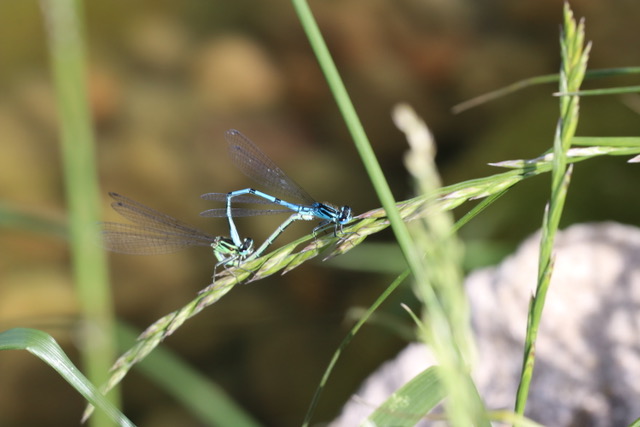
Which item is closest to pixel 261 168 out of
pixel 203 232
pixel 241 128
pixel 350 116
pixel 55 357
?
pixel 203 232

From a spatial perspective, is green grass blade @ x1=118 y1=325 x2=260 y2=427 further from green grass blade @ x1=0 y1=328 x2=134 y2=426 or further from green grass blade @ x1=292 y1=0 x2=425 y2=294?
green grass blade @ x1=292 y1=0 x2=425 y2=294

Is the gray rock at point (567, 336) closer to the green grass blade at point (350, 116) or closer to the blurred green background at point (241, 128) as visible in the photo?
the green grass blade at point (350, 116)

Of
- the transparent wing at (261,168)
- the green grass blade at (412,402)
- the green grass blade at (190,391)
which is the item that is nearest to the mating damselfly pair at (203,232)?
the transparent wing at (261,168)

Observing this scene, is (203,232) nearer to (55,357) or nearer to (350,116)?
(55,357)

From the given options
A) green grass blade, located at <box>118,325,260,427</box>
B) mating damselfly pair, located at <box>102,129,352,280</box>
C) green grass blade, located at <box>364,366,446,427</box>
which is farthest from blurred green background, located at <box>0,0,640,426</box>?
green grass blade, located at <box>364,366,446,427</box>

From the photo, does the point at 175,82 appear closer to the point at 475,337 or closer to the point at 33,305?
the point at 33,305

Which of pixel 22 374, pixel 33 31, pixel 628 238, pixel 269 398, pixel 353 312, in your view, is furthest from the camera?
pixel 33 31

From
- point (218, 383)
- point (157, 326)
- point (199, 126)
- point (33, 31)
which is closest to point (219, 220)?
point (199, 126)
